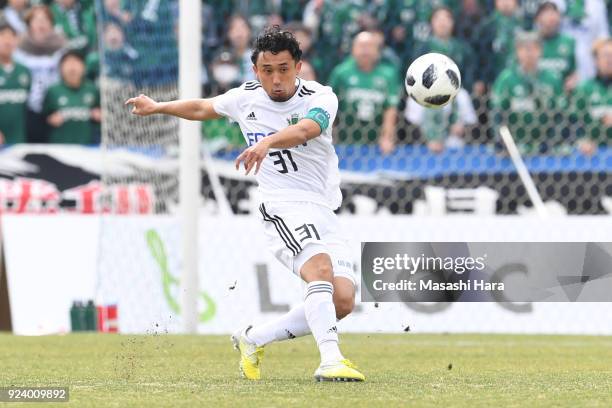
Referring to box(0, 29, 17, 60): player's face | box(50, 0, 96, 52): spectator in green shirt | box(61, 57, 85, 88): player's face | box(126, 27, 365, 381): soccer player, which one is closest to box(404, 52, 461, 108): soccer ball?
box(126, 27, 365, 381): soccer player

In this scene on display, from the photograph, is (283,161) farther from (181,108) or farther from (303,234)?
(181,108)

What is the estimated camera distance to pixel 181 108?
7.11 meters

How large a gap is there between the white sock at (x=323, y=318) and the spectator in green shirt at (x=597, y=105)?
7319mm

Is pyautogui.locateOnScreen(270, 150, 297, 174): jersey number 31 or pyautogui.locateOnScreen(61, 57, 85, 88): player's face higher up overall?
pyautogui.locateOnScreen(61, 57, 85, 88): player's face

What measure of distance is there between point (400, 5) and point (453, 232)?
448 centimetres

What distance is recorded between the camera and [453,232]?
11.4 meters

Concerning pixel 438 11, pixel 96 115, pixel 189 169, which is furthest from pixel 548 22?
pixel 96 115

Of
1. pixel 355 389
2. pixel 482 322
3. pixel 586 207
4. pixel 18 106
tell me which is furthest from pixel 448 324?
pixel 18 106

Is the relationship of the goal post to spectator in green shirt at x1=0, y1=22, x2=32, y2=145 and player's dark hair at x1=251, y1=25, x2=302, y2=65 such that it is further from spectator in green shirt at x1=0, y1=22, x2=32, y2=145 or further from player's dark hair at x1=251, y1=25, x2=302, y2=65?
spectator in green shirt at x1=0, y1=22, x2=32, y2=145

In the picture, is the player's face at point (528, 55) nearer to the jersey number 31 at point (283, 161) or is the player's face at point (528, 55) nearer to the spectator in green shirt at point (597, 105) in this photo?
the spectator in green shirt at point (597, 105)

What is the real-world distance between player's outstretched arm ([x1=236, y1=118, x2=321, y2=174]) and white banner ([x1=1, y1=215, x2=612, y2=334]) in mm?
4956

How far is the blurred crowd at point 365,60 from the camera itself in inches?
517

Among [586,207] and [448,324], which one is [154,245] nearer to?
[448,324]

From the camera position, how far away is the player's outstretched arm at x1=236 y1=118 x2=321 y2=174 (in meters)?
5.98
